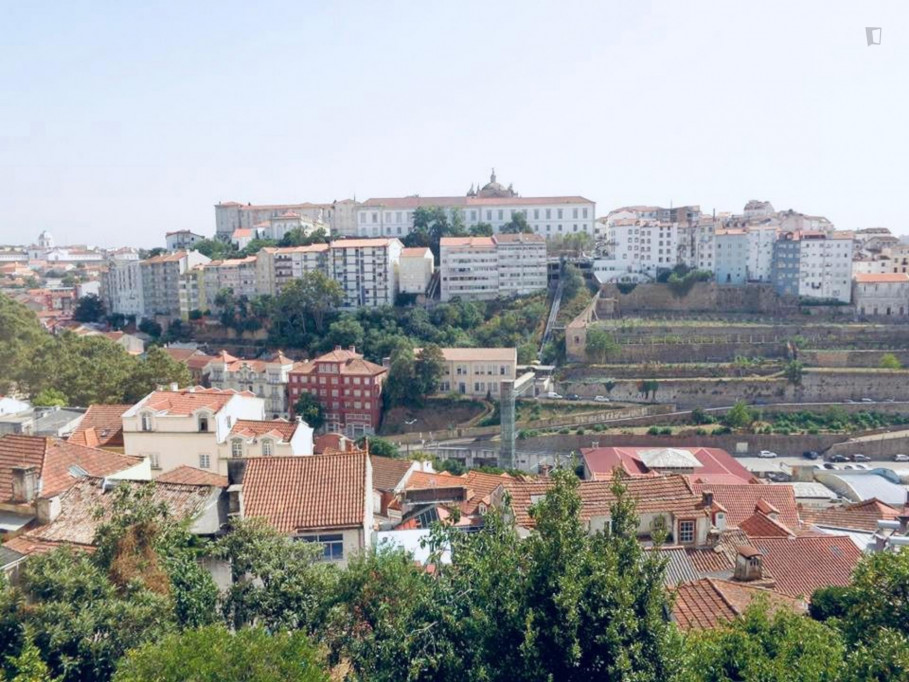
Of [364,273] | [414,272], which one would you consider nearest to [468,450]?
[414,272]

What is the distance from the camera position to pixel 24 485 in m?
12.6

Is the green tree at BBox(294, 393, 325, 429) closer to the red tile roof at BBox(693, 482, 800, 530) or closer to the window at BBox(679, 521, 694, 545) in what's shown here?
the red tile roof at BBox(693, 482, 800, 530)

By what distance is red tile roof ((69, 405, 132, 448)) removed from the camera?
19.7 meters

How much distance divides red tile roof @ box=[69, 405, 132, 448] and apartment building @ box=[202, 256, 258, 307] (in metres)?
42.6

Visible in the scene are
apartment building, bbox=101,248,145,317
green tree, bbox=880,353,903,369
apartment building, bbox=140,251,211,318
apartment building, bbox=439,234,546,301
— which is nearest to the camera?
green tree, bbox=880,353,903,369

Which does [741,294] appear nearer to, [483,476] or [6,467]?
[483,476]

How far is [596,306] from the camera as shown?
194 ft

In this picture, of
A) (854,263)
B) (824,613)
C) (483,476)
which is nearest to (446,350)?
(483,476)

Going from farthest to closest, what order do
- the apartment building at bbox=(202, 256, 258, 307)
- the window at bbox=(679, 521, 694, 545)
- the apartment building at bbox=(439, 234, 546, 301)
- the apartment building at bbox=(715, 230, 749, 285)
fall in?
the apartment building at bbox=(202, 256, 258, 307) → the apartment building at bbox=(715, 230, 749, 285) → the apartment building at bbox=(439, 234, 546, 301) → the window at bbox=(679, 521, 694, 545)

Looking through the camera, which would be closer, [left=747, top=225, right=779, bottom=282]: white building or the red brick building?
the red brick building

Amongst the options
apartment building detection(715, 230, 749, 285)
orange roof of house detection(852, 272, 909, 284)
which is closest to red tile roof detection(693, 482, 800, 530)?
orange roof of house detection(852, 272, 909, 284)

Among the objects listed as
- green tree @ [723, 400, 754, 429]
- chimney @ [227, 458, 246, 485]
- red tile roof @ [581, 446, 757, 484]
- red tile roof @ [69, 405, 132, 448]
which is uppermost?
chimney @ [227, 458, 246, 485]

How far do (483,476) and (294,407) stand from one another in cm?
2456

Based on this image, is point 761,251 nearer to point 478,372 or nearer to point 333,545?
point 478,372
